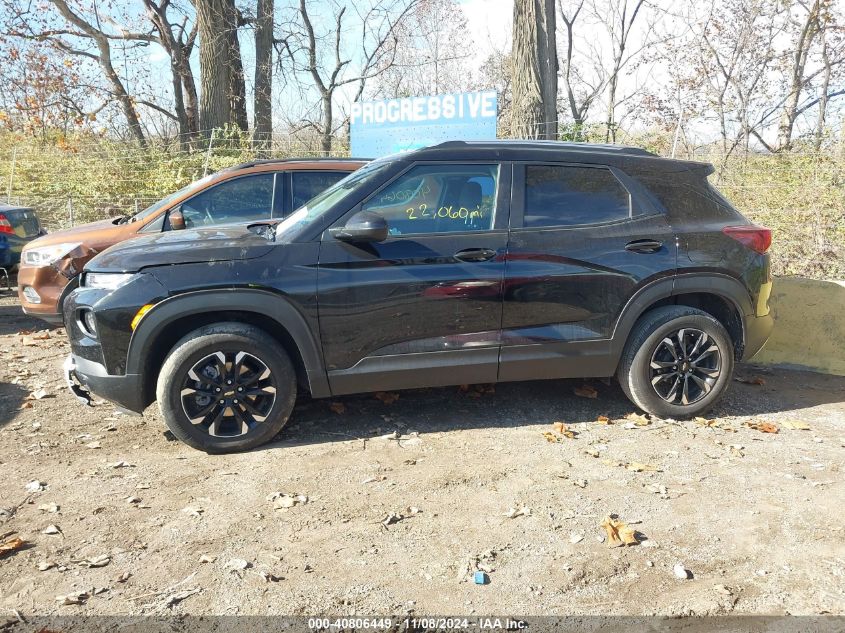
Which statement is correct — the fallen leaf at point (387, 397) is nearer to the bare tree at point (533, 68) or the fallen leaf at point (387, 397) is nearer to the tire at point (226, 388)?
the tire at point (226, 388)

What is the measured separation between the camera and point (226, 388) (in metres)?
4.17

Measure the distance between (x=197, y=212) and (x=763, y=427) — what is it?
16.9 feet

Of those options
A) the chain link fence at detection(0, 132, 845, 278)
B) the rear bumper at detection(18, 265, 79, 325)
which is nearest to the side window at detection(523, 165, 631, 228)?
the rear bumper at detection(18, 265, 79, 325)

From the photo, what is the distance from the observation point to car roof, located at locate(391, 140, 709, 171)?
451cm

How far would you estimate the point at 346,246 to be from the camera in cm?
425

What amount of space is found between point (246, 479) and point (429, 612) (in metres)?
1.59

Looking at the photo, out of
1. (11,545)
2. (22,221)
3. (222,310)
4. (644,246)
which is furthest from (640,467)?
(22,221)

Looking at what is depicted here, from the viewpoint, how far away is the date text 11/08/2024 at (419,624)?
2635mm

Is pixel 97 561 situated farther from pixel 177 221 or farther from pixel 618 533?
pixel 177 221

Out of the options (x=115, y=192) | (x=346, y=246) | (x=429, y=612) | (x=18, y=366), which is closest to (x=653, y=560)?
(x=429, y=612)

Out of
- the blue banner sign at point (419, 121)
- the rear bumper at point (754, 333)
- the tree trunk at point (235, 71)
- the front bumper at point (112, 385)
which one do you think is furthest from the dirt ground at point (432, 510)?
the tree trunk at point (235, 71)

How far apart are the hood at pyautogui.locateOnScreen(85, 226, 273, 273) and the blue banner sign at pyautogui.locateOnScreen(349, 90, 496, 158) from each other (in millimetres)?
6614

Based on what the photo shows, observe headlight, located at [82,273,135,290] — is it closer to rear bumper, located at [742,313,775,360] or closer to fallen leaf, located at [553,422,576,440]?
fallen leaf, located at [553,422,576,440]

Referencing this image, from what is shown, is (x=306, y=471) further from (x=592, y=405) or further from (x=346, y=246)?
(x=592, y=405)
